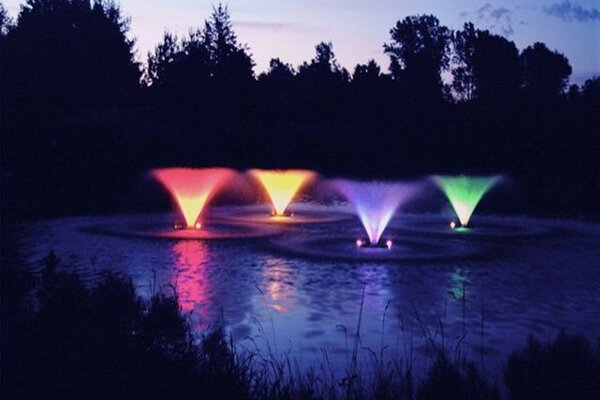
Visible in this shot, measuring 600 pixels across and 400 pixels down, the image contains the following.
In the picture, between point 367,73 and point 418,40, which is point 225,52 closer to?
point 367,73

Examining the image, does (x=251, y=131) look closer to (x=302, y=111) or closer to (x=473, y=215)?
(x=302, y=111)

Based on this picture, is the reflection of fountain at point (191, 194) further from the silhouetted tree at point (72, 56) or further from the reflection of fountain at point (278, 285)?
the silhouetted tree at point (72, 56)

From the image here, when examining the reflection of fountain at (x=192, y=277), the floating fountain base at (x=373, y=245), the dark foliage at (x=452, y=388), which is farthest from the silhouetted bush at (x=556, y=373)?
the floating fountain base at (x=373, y=245)

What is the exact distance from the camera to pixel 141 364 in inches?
262

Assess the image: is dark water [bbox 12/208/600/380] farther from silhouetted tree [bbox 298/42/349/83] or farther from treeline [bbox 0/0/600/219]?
silhouetted tree [bbox 298/42/349/83]

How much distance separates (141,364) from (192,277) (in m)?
8.19

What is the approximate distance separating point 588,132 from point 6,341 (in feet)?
154

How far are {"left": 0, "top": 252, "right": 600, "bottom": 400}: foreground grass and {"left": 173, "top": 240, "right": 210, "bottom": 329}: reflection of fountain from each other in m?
1.59

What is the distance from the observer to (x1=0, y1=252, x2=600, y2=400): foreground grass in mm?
6199

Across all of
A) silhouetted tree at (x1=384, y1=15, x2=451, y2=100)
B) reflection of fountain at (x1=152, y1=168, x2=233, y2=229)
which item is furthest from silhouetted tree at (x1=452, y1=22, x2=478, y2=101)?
reflection of fountain at (x1=152, y1=168, x2=233, y2=229)

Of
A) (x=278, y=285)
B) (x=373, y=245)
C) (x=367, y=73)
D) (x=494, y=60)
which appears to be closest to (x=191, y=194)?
(x=373, y=245)

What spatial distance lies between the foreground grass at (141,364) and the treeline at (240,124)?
81.6 ft

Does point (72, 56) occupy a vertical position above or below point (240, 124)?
above

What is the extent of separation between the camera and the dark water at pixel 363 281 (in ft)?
33.7
